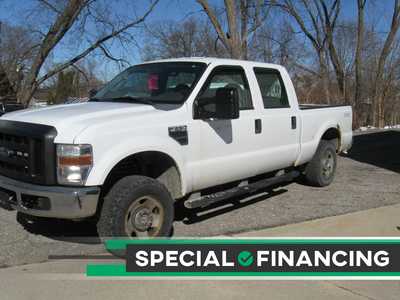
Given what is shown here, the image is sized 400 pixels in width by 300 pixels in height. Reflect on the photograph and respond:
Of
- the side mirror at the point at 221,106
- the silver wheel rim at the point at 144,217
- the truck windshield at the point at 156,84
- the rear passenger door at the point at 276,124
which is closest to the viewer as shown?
the silver wheel rim at the point at 144,217

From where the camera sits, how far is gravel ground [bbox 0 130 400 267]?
504 cm

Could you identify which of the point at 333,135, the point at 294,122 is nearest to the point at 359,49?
the point at 333,135

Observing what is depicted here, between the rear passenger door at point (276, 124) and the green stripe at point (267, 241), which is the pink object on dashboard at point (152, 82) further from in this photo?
the green stripe at point (267, 241)

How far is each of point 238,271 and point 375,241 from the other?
1.78 metres

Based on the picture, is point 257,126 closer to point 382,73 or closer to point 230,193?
point 230,193

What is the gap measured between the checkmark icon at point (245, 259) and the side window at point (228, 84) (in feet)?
5.82

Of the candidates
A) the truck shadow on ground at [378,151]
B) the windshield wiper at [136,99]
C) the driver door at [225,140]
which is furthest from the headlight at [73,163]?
the truck shadow on ground at [378,151]

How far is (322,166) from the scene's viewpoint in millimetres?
7887

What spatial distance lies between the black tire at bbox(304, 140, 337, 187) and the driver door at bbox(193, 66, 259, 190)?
1906 millimetres

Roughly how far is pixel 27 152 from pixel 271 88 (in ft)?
11.5

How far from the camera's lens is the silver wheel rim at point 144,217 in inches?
182

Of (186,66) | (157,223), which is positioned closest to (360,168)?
(186,66)

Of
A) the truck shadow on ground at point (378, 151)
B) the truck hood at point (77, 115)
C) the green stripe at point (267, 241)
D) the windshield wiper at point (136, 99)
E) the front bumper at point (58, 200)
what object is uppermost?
the windshield wiper at point (136, 99)

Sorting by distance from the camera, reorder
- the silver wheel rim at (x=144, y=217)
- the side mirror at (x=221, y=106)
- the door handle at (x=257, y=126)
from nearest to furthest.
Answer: the silver wheel rim at (x=144, y=217), the side mirror at (x=221, y=106), the door handle at (x=257, y=126)
